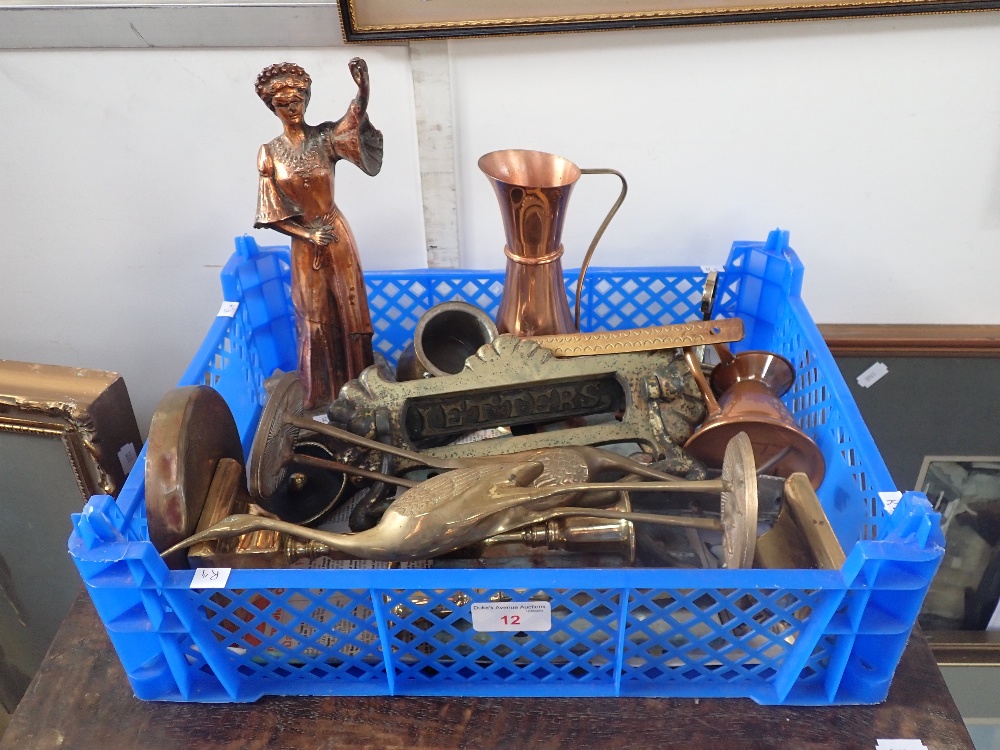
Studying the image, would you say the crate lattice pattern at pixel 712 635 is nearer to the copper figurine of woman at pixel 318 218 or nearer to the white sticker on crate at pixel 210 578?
the white sticker on crate at pixel 210 578

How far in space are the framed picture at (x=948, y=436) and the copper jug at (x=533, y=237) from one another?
0.49 metres

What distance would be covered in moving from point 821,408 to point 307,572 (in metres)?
0.58

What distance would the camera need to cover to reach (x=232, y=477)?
0.68 metres

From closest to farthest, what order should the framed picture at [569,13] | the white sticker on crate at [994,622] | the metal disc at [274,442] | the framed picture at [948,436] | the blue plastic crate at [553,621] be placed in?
the blue plastic crate at [553,621]
the metal disc at [274,442]
the framed picture at [569,13]
the framed picture at [948,436]
the white sticker on crate at [994,622]

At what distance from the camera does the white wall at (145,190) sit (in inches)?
35.5

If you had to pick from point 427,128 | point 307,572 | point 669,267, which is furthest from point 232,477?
point 669,267

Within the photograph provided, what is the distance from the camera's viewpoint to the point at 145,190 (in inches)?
38.7

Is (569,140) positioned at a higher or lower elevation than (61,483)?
higher

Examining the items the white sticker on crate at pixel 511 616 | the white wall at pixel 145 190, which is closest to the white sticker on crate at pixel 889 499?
the white sticker on crate at pixel 511 616

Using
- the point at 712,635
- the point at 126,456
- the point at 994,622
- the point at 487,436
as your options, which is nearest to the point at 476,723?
the point at 712,635

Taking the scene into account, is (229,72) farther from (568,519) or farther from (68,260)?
(568,519)

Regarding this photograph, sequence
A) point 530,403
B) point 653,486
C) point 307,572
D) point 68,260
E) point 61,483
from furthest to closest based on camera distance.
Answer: point 68,260, point 61,483, point 530,403, point 653,486, point 307,572

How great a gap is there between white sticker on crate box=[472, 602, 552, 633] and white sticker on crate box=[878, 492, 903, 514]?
0.93 ft

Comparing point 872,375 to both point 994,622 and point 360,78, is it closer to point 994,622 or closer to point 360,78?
point 994,622
